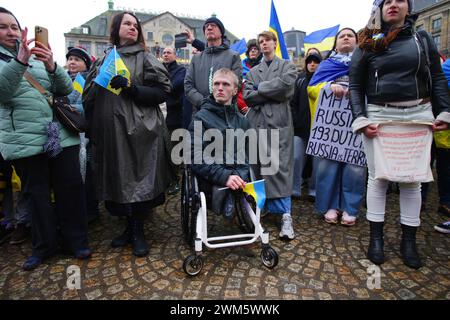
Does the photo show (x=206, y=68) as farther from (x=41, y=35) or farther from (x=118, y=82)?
(x=41, y=35)

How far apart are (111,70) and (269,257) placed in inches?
86.5

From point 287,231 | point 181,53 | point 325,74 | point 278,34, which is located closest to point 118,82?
point 287,231

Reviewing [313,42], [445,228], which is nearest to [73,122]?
[445,228]

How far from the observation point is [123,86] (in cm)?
247

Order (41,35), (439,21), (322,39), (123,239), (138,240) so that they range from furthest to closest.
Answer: (439,21) < (322,39) < (123,239) < (138,240) < (41,35)

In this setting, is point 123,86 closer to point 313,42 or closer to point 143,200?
point 143,200

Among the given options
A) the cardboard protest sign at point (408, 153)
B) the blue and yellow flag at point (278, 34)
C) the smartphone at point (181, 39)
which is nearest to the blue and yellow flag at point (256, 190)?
the cardboard protest sign at point (408, 153)

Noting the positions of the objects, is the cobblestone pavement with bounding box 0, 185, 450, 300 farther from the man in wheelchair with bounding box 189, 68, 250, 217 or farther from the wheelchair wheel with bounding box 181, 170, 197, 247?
the man in wheelchair with bounding box 189, 68, 250, 217

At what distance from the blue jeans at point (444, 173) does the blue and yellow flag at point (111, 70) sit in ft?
13.1

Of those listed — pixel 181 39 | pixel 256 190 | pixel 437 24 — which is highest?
pixel 437 24

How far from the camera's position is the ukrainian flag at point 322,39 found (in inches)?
230

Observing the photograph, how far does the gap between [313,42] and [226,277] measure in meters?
5.90

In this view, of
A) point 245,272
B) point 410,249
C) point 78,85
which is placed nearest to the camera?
point 245,272

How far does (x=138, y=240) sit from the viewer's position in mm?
2805
